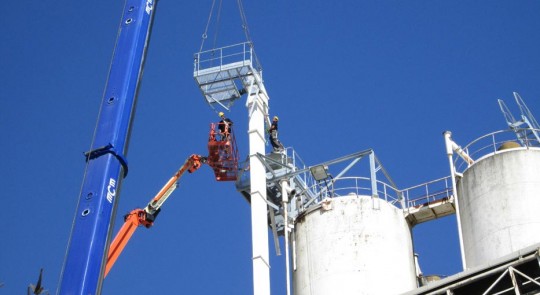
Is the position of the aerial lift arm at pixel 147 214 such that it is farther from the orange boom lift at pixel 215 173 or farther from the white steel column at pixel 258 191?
the white steel column at pixel 258 191

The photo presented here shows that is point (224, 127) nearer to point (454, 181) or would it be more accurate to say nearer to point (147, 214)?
point (147, 214)

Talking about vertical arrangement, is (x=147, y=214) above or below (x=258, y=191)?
above

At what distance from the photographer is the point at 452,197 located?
1742 inches

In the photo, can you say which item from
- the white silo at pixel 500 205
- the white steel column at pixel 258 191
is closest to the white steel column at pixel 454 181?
the white silo at pixel 500 205

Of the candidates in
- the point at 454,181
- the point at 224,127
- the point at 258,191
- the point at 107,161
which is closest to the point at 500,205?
the point at 454,181

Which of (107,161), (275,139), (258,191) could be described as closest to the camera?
(107,161)

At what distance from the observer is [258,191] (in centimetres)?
4516

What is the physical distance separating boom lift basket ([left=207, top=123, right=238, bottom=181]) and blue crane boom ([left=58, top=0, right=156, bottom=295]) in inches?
408

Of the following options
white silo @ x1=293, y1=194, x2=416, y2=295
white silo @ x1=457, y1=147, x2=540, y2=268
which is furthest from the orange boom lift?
white silo @ x1=457, y1=147, x2=540, y2=268

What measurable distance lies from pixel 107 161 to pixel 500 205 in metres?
14.1

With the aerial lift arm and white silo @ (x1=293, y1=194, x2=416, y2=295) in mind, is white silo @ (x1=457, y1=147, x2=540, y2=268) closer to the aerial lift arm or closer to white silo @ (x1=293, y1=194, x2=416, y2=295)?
white silo @ (x1=293, y1=194, x2=416, y2=295)

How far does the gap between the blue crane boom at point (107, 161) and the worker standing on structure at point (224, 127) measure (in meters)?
9.91

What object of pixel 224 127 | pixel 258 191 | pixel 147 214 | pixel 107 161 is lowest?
pixel 107 161

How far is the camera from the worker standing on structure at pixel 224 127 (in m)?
50.7
